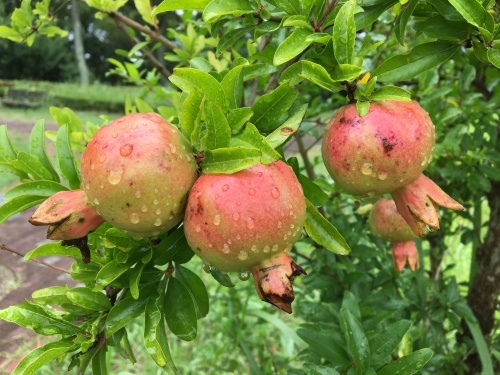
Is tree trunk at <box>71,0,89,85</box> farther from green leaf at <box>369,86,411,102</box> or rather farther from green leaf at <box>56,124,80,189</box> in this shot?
green leaf at <box>369,86,411,102</box>

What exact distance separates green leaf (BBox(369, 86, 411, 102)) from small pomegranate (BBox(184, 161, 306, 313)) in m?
0.17

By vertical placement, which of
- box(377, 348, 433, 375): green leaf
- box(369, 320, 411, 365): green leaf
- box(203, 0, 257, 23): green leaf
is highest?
box(203, 0, 257, 23): green leaf

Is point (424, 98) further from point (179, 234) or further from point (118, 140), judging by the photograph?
point (118, 140)

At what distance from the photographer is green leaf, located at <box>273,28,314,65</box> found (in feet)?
2.12

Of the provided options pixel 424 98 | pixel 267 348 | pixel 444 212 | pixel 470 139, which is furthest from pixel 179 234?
pixel 267 348

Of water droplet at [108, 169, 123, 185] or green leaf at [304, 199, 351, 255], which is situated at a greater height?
water droplet at [108, 169, 123, 185]

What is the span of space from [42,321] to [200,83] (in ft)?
1.50

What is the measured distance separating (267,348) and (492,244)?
4.28ft

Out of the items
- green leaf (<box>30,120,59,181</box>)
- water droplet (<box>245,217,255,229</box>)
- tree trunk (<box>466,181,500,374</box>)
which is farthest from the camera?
tree trunk (<box>466,181,500,374</box>)

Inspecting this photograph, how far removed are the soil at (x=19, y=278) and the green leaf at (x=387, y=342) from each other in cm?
183

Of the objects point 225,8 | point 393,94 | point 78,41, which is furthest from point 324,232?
point 78,41

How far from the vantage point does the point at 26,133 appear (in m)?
9.01

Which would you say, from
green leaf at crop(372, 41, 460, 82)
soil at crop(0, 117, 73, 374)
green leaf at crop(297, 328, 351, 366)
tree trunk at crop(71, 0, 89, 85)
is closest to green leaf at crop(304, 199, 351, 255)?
green leaf at crop(372, 41, 460, 82)

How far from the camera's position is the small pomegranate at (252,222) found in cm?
55
